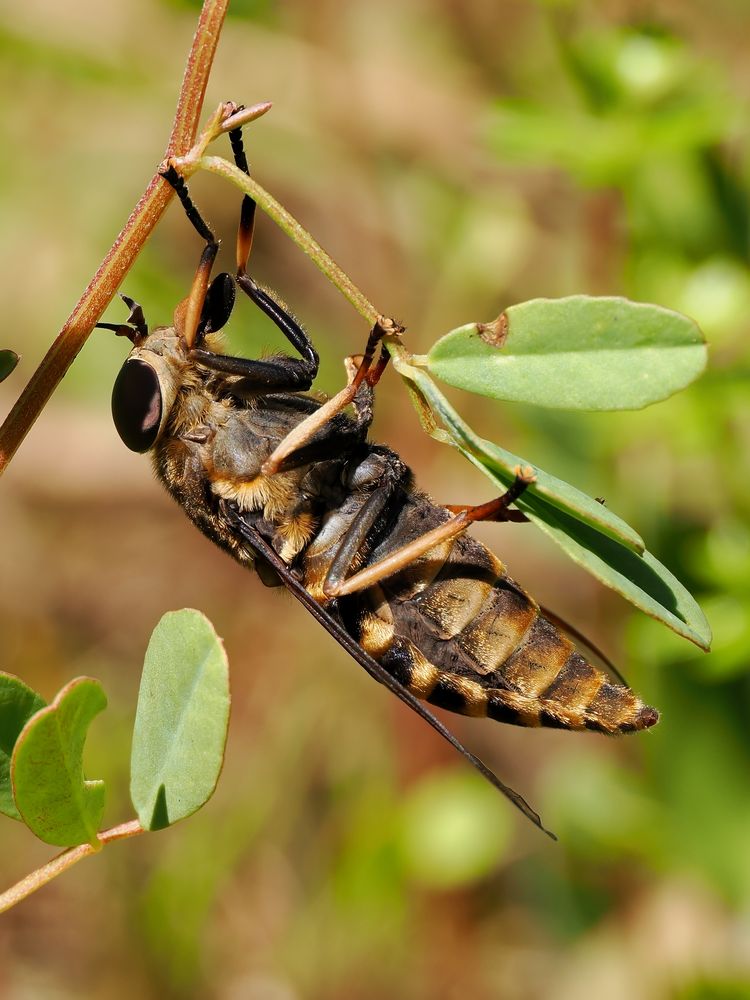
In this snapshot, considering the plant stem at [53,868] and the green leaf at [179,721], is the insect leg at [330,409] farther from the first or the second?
the plant stem at [53,868]

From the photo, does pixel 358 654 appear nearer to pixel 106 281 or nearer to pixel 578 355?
pixel 578 355

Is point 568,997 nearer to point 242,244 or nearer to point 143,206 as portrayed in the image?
point 242,244

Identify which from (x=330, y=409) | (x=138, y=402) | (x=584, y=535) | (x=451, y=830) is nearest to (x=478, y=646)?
(x=330, y=409)

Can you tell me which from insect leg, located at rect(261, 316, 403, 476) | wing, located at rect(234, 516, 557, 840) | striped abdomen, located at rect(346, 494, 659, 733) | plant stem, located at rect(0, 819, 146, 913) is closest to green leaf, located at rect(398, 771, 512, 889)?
striped abdomen, located at rect(346, 494, 659, 733)

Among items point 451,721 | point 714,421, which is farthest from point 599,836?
point 714,421

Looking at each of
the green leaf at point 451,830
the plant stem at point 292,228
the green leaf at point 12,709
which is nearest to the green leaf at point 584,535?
the plant stem at point 292,228
